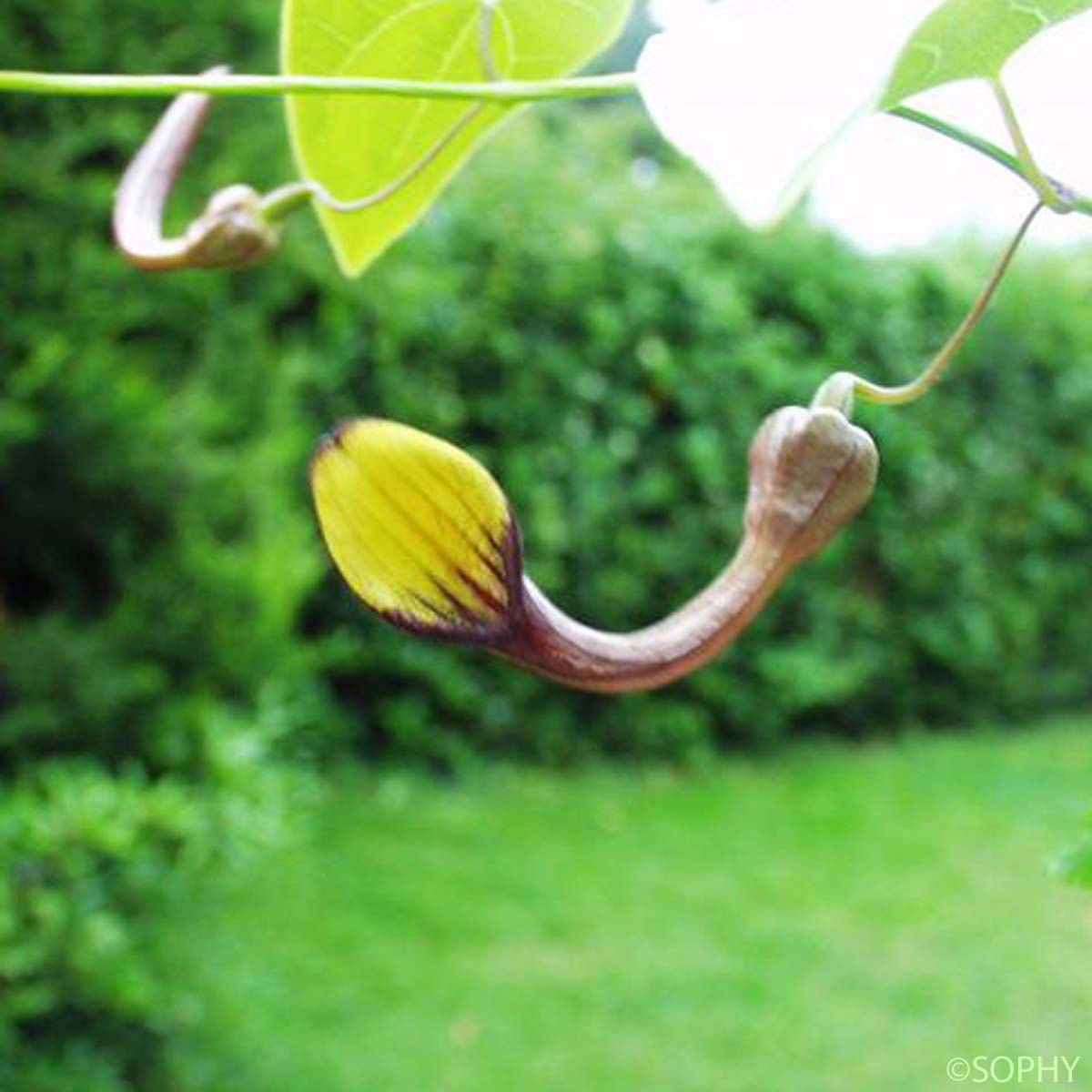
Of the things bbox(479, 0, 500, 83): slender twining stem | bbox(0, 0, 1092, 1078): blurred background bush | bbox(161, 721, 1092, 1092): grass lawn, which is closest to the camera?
bbox(479, 0, 500, 83): slender twining stem

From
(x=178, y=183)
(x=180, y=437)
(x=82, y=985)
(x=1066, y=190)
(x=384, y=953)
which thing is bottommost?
(x=384, y=953)

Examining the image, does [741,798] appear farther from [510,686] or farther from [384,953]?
[384,953]

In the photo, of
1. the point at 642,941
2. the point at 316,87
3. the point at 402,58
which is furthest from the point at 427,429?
the point at 316,87

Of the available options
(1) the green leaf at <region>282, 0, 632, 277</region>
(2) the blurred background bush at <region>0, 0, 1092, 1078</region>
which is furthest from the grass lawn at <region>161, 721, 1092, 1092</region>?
(1) the green leaf at <region>282, 0, 632, 277</region>

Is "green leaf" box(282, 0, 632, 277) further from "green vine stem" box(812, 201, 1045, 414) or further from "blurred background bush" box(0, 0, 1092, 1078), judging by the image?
"blurred background bush" box(0, 0, 1092, 1078)

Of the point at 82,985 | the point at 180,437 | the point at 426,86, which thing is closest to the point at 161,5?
the point at 180,437

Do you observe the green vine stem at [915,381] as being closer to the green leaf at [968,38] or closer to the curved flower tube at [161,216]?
the green leaf at [968,38]
